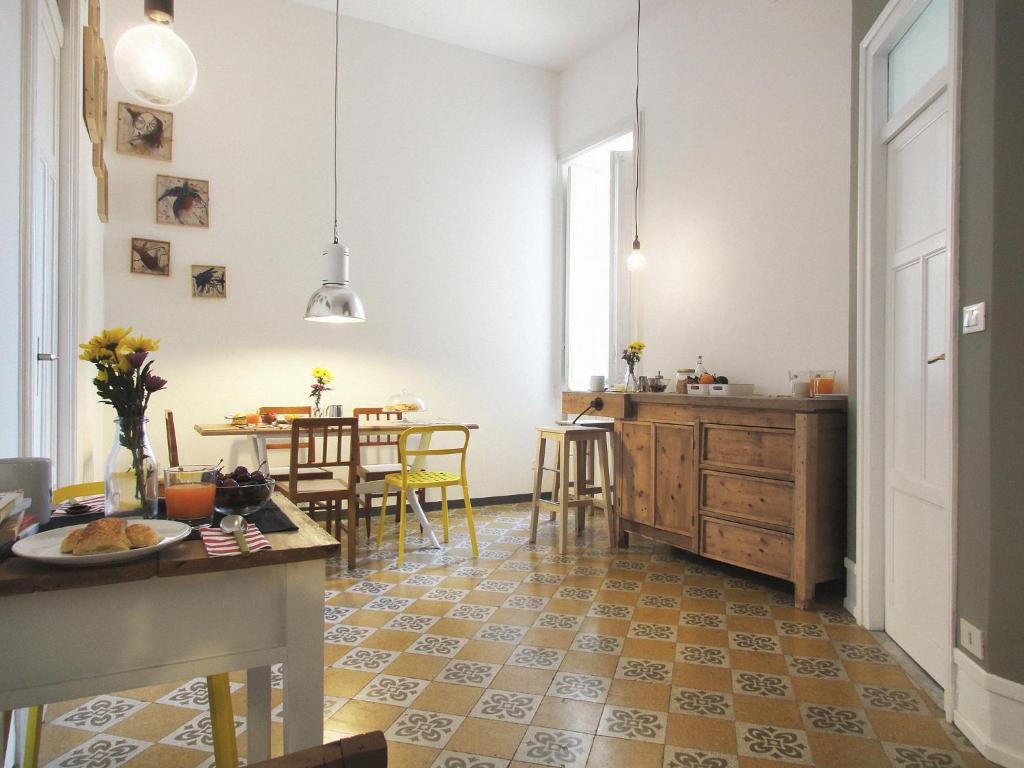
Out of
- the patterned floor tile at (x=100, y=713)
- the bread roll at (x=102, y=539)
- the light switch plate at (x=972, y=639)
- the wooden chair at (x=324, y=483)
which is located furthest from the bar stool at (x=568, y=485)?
the bread roll at (x=102, y=539)

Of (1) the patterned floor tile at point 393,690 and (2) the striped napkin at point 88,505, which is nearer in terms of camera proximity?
(2) the striped napkin at point 88,505

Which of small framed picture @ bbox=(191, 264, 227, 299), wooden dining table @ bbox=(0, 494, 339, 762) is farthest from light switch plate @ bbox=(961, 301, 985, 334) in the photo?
small framed picture @ bbox=(191, 264, 227, 299)

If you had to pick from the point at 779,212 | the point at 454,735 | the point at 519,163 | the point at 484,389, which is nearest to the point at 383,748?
the point at 454,735

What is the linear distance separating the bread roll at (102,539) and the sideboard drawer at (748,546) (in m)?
3.17

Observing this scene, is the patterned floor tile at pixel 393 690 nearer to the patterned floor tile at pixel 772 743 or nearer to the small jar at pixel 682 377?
the patterned floor tile at pixel 772 743

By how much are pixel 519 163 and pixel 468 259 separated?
1.09 m

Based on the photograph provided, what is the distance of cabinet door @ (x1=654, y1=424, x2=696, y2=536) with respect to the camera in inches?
159

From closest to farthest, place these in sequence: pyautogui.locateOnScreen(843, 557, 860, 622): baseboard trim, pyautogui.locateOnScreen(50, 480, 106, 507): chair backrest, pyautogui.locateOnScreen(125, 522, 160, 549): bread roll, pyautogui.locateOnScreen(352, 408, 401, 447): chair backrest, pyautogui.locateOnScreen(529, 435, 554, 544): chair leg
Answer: pyautogui.locateOnScreen(125, 522, 160, 549): bread roll
pyautogui.locateOnScreen(50, 480, 106, 507): chair backrest
pyautogui.locateOnScreen(843, 557, 860, 622): baseboard trim
pyautogui.locateOnScreen(529, 435, 554, 544): chair leg
pyautogui.locateOnScreen(352, 408, 401, 447): chair backrest

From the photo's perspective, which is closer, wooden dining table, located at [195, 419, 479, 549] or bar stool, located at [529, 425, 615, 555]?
wooden dining table, located at [195, 419, 479, 549]

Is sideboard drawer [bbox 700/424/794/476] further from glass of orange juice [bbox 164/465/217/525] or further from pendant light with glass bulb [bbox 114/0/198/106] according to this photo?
pendant light with glass bulb [bbox 114/0/198/106]

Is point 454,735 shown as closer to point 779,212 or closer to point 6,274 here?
point 6,274

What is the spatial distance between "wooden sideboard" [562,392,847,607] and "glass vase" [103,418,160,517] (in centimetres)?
293

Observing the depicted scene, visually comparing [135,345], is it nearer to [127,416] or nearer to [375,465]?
[127,416]

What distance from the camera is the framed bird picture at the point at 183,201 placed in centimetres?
482
